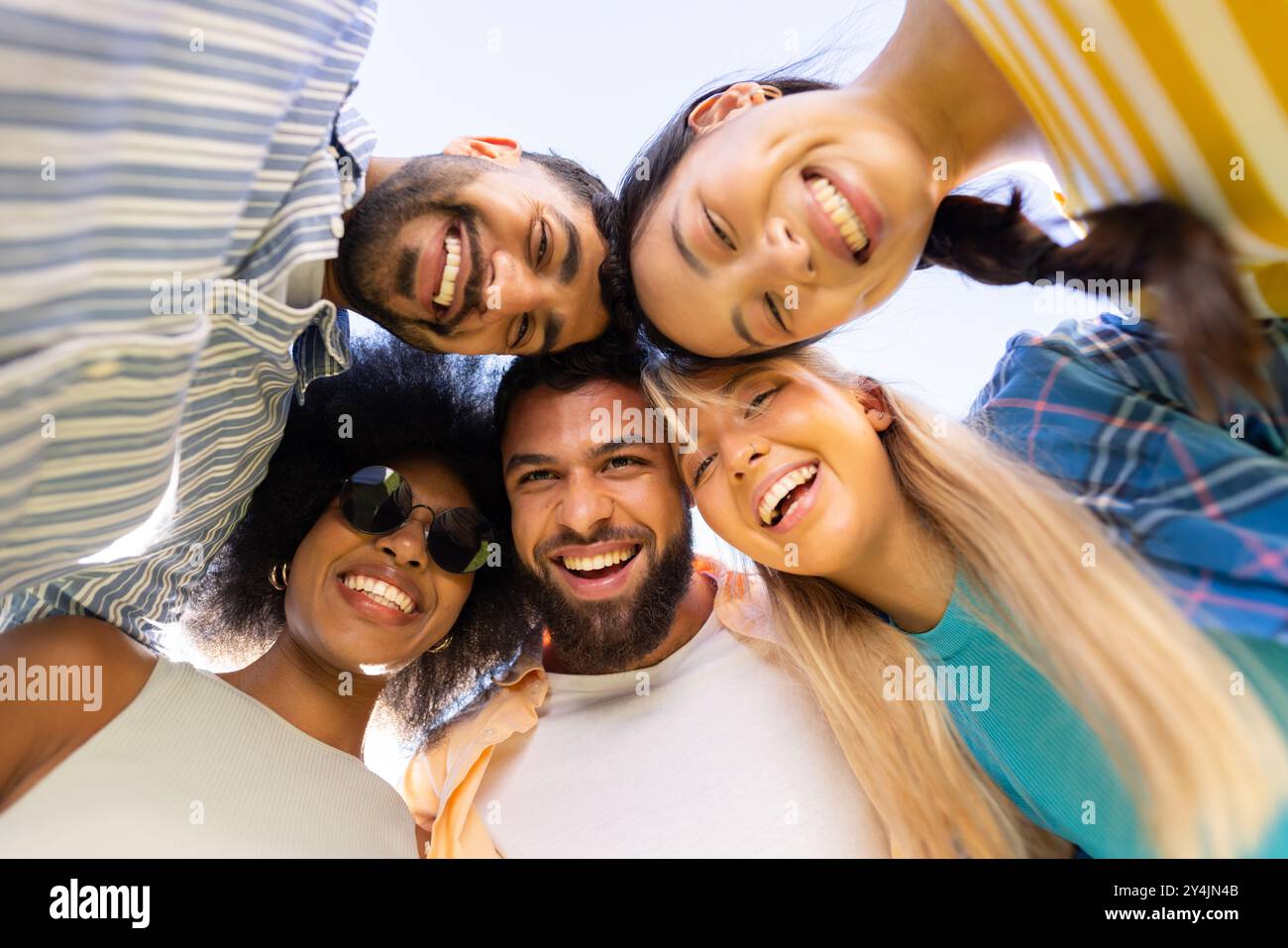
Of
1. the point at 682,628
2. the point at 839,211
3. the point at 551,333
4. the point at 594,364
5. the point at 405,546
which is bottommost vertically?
the point at 682,628

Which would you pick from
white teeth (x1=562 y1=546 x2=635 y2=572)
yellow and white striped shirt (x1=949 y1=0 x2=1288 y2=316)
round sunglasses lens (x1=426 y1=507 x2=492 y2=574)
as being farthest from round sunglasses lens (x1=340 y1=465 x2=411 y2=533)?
yellow and white striped shirt (x1=949 y1=0 x2=1288 y2=316)

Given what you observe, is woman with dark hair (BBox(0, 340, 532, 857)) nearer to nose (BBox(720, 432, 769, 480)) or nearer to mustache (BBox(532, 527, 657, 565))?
mustache (BBox(532, 527, 657, 565))

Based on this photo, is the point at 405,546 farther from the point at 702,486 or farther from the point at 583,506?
the point at 702,486

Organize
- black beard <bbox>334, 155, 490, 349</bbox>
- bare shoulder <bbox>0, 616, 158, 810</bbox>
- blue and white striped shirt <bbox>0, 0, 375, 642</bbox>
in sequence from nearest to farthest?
1. blue and white striped shirt <bbox>0, 0, 375, 642</bbox>
2. bare shoulder <bbox>0, 616, 158, 810</bbox>
3. black beard <bbox>334, 155, 490, 349</bbox>

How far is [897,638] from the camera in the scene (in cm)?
326

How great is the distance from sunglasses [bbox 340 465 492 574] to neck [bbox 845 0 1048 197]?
1.93 m

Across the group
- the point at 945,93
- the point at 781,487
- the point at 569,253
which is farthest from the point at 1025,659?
the point at 569,253

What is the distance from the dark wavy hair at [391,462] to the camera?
3875 millimetres

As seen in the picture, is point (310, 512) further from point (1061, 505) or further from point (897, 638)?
point (1061, 505)

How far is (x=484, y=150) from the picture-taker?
10.7ft

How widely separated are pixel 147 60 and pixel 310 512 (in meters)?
2.06

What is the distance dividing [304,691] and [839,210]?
249 centimetres

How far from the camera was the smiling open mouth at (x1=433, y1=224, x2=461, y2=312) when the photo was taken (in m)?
2.94
